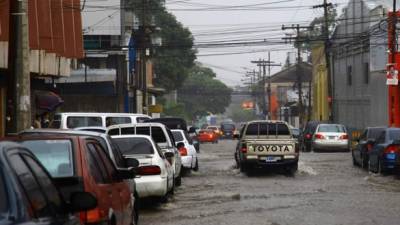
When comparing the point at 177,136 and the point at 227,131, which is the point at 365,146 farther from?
the point at 227,131

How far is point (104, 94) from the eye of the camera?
49.8 metres

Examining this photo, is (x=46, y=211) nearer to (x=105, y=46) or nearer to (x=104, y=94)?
(x=104, y=94)

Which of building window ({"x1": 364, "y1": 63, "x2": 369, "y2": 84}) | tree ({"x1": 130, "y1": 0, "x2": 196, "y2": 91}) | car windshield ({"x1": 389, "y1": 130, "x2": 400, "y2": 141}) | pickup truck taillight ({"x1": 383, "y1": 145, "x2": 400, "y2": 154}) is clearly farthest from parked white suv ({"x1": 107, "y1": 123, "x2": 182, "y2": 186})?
tree ({"x1": 130, "y1": 0, "x2": 196, "y2": 91})

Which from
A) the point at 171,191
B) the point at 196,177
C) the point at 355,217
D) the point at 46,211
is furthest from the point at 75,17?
the point at 46,211

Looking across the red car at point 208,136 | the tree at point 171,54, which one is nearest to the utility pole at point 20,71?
the red car at point 208,136

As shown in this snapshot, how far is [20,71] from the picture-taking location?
15.9 m

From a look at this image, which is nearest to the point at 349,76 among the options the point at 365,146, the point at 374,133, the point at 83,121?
the point at 374,133

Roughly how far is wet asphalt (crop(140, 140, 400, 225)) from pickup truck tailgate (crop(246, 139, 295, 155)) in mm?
770

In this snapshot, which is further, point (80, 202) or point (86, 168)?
point (86, 168)

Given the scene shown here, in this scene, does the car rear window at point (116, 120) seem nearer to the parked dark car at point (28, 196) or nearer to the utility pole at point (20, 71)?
the utility pole at point (20, 71)

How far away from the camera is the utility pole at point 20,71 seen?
15.8 meters

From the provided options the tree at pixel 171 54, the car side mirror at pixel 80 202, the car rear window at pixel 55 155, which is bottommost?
the car side mirror at pixel 80 202

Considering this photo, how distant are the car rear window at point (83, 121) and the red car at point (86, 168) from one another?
15623mm

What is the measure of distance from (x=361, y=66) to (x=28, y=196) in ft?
167
